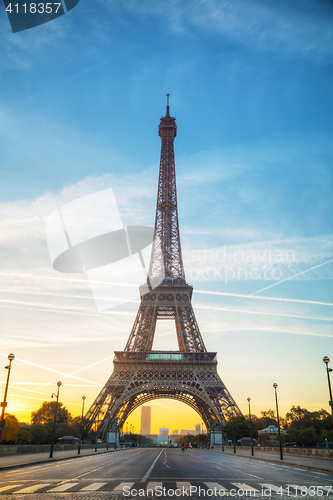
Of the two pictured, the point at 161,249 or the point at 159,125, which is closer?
the point at 161,249

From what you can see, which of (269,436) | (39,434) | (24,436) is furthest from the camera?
(39,434)

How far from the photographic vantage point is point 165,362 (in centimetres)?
7188

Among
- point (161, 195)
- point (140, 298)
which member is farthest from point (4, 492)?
point (161, 195)

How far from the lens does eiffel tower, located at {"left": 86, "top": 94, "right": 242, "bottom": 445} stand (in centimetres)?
6762

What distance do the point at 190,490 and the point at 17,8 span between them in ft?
52.9

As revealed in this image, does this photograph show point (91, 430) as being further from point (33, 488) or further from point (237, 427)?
point (33, 488)

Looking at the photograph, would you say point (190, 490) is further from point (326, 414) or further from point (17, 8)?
point (326, 414)

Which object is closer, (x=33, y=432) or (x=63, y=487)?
(x=63, y=487)

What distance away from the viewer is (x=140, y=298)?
8131cm

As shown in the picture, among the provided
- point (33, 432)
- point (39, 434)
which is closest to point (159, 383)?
point (39, 434)

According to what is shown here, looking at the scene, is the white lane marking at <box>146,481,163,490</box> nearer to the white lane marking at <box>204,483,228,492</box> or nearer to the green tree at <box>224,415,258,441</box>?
the white lane marking at <box>204,483,228,492</box>

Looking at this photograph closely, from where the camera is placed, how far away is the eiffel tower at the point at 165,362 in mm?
67625

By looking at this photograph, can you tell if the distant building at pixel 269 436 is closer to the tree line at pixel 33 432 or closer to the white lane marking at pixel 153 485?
the tree line at pixel 33 432

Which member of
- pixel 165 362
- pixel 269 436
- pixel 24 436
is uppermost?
pixel 165 362
